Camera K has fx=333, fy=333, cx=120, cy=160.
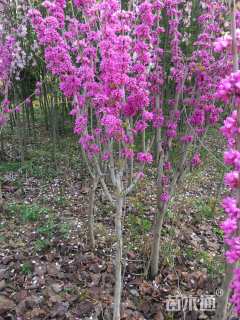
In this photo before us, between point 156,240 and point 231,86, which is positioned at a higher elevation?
point 231,86

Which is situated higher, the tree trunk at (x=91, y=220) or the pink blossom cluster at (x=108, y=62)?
the pink blossom cluster at (x=108, y=62)

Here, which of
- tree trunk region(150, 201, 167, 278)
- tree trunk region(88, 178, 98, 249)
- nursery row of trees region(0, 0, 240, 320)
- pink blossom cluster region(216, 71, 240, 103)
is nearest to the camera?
pink blossom cluster region(216, 71, 240, 103)

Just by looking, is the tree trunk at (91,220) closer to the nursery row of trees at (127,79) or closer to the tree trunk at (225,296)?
the nursery row of trees at (127,79)

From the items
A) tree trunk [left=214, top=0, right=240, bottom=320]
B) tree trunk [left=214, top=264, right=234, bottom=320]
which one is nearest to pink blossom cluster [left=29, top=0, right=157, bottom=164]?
tree trunk [left=214, top=0, right=240, bottom=320]

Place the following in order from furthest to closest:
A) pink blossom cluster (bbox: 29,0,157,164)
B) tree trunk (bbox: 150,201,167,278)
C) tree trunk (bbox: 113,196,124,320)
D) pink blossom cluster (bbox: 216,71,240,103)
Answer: tree trunk (bbox: 150,201,167,278)
tree trunk (bbox: 113,196,124,320)
pink blossom cluster (bbox: 29,0,157,164)
pink blossom cluster (bbox: 216,71,240,103)

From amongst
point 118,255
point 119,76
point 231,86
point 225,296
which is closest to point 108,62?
point 119,76

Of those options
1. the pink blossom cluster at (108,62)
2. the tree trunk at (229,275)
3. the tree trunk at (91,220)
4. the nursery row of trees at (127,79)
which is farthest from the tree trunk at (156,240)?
the tree trunk at (229,275)

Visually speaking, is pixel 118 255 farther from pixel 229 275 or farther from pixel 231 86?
pixel 231 86

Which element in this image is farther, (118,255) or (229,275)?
(118,255)

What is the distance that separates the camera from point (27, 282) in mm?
3338

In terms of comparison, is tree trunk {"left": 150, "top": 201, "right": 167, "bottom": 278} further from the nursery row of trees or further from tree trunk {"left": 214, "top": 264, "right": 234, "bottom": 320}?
tree trunk {"left": 214, "top": 264, "right": 234, "bottom": 320}

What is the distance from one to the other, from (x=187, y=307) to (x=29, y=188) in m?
3.23

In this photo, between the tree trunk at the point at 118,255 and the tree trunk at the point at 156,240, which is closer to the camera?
the tree trunk at the point at 118,255

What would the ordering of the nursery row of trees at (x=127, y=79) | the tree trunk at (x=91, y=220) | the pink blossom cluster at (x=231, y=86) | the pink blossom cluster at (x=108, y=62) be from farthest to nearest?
the tree trunk at (x=91, y=220)
the pink blossom cluster at (x=108, y=62)
the nursery row of trees at (x=127, y=79)
the pink blossom cluster at (x=231, y=86)
